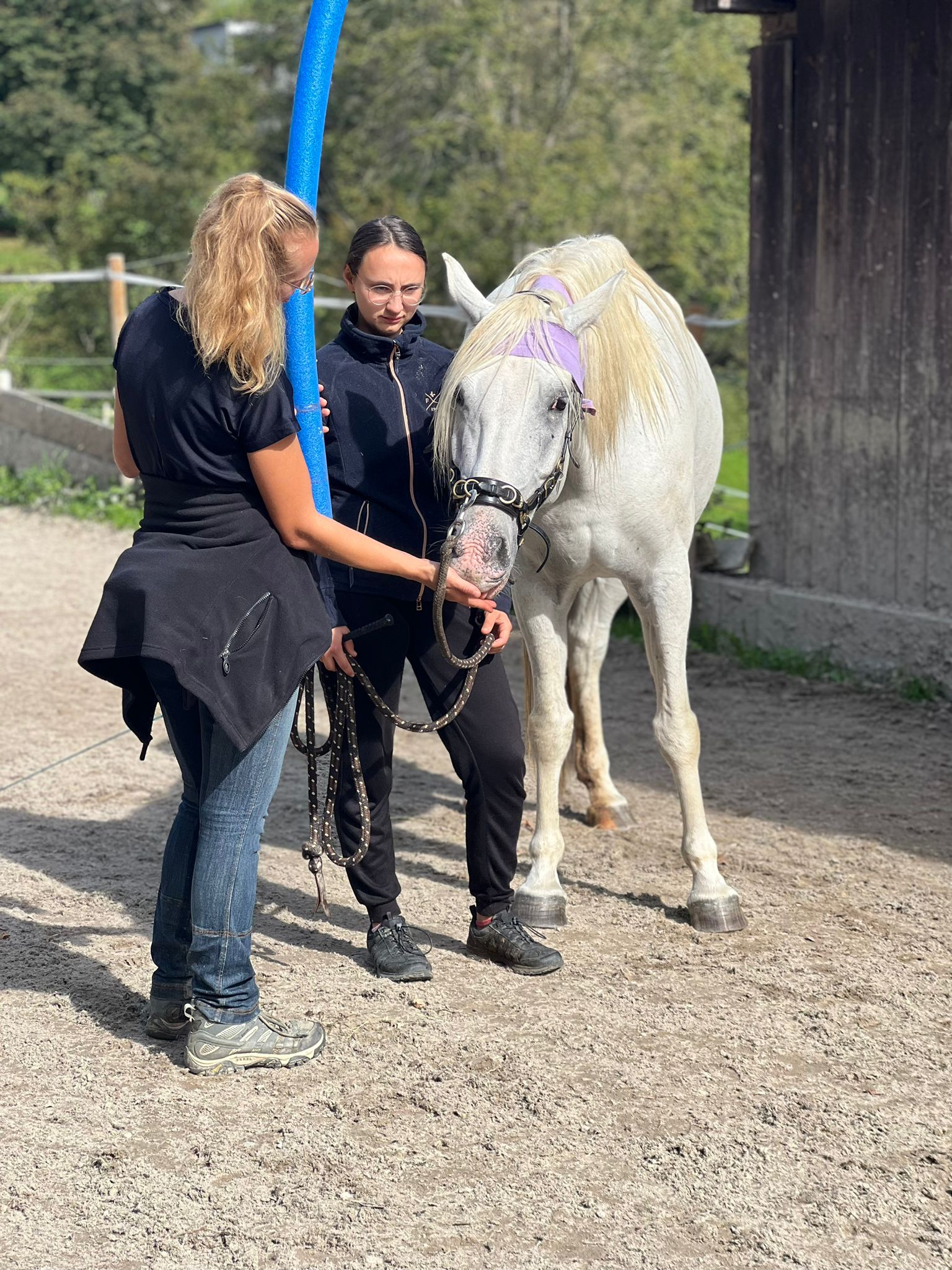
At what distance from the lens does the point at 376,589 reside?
3.03m

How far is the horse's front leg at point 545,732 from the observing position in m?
3.50

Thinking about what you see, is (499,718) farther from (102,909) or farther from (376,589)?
Result: (102,909)

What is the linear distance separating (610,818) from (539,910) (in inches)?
33.6

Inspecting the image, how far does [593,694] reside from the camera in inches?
174

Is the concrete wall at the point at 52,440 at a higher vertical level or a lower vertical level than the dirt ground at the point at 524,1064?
higher

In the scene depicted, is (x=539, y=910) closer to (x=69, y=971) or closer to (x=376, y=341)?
(x=69, y=971)

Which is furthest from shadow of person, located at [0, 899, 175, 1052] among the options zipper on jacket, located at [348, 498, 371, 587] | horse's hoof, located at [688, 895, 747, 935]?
horse's hoof, located at [688, 895, 747, 935]

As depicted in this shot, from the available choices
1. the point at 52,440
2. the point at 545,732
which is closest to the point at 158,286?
the point at 52,440

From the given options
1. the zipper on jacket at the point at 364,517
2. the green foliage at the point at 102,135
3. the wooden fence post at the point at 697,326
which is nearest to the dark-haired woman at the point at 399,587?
the zipper on jacket at the point at 364,517

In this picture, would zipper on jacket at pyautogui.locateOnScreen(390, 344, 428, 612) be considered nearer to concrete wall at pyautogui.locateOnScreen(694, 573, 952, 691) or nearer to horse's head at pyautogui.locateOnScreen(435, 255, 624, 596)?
horse's head at pyautogui.locateOnScreen(435, 255, 624, 596)

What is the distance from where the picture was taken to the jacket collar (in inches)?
118

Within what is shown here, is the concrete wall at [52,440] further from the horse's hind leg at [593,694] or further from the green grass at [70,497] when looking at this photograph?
the horse's hind leg at [593,694]

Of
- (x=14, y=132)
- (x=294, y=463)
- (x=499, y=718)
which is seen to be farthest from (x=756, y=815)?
(x=14, y=132)

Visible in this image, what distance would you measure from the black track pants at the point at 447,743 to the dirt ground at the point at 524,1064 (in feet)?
0.83
